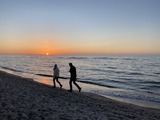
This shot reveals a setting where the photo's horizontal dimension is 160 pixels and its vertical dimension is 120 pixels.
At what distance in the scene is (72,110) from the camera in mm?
9656

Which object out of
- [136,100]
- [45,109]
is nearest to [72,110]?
[45,109]

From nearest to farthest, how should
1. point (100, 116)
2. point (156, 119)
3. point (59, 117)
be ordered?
point (59, 117) < point (100, 116) < point (156, 119)

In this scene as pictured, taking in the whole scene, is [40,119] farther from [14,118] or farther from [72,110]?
[72,110]

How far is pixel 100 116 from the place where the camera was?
30.0ft

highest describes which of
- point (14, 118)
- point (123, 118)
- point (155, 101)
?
point (14, 118)

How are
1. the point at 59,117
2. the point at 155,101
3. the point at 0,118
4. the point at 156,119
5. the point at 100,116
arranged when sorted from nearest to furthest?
the point at 0,118
the point at 59,117
the point at 100,116
the point at 156,119
the point at 155,101

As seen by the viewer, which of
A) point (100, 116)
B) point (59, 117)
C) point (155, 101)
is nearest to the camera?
point (59, 117)

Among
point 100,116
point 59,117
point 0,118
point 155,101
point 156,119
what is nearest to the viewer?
point 0,118

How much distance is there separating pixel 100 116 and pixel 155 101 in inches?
405

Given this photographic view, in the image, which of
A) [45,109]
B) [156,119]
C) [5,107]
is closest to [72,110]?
[45,109]

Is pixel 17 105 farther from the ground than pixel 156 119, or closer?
farther from the ground

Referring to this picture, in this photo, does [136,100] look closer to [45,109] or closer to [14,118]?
[45,109]

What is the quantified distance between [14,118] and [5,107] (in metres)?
1.37

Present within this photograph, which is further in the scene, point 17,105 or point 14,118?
point 17,105
